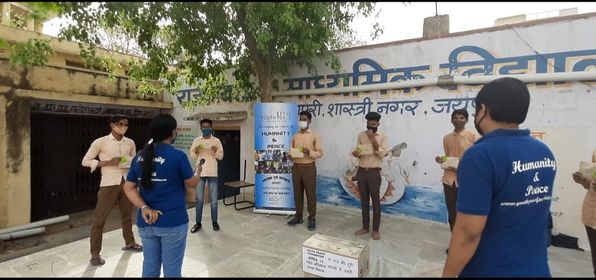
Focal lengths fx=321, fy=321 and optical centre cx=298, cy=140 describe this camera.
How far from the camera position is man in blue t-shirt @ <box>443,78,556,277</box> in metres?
1.44

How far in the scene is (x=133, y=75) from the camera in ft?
16.2

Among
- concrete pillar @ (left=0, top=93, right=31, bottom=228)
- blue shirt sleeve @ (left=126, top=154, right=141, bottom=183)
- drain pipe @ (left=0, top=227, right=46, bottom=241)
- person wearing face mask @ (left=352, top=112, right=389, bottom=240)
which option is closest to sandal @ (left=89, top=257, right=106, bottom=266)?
blue shirt sleeve @ (left=126, top=154, right=141, bottom=183)

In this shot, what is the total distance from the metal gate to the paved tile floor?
471 cm

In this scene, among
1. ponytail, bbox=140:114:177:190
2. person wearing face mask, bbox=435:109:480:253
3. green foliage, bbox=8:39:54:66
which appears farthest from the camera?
person wearing face mask, bbox=435:109:480:253

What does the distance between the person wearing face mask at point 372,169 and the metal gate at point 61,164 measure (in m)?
7.05

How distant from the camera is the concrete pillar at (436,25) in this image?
5.42 metres

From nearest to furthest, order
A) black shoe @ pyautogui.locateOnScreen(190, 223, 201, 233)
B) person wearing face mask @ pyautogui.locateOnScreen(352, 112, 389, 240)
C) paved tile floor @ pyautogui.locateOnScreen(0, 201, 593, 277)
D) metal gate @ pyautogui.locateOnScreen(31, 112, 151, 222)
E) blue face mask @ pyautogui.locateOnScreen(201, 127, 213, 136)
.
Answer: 1. paved tile floor @ pyautogui.locateOnScreen(0, 201, 593, 277)
2. person wearing face mask @ pyautogui.locateOnScreen(352, 112, 389, 240)
3. black shoe @ pyautogui.locateOnScreen(190, 223, 201, 233)
4. blue face mask @ pyautogui.locateOnScreen(201, 127, 213, 136)
5. metal gate @ pyautogui.locateOnScreen(31, 112, 151, 222)

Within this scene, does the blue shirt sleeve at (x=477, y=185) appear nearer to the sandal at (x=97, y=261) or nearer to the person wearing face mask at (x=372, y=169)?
the person wearing face mask at (x=372, y=169)

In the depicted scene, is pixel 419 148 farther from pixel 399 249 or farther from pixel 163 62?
pixel 163 62

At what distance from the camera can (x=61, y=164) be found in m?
7.92

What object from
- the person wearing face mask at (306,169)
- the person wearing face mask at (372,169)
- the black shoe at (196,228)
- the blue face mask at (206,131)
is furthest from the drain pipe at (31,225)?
the person wearing face mask at (372,169)

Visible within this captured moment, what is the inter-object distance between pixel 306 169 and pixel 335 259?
228cm

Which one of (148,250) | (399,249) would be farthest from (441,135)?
(148,250)

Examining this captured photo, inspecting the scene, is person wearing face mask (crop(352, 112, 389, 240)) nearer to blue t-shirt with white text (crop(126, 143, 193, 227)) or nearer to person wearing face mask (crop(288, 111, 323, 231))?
person wearing face mask (crop(288, 111, 323, 231))
